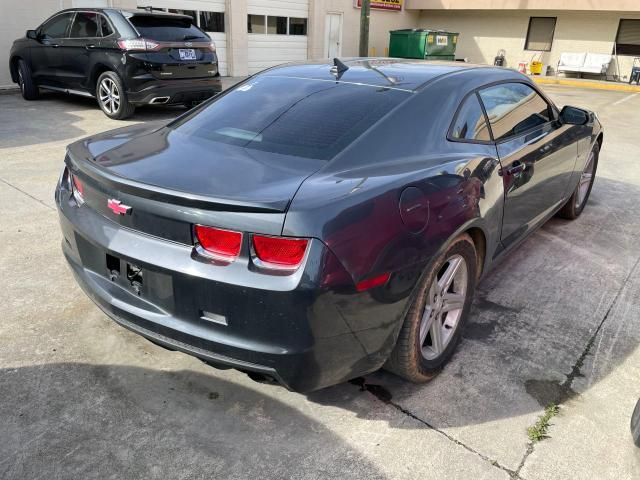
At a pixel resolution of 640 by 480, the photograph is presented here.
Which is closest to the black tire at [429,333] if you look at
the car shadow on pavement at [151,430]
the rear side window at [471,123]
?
the car shadow on pavement at [151,430]

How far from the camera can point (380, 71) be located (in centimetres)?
323

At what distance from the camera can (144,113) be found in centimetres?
963

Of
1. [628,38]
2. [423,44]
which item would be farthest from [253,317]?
[628,38]

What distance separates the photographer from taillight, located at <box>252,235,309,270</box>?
1977 mm

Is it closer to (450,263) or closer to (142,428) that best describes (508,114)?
(450,263)

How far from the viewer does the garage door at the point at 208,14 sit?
14734 millimetres

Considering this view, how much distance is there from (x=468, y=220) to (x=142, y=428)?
175 cm

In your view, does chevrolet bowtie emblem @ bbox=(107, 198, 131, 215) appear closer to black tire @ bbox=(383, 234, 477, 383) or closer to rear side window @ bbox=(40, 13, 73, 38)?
black tire @ bbox=(383, 234, 477, 383)

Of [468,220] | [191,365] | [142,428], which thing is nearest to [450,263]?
[468,220]

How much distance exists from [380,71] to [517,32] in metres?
23.0

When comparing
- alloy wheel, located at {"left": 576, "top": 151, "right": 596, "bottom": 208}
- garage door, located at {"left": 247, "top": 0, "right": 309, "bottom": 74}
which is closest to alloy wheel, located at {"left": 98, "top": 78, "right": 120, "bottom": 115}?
alloy wheel, located at {"left": 576, "top": 151, "right": 596, "bottom": 208}

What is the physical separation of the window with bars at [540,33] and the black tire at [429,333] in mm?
23218

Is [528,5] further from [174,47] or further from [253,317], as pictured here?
[253,317]

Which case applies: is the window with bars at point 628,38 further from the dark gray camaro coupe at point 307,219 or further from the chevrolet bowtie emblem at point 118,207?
the chevrolet bowtie emblem at point 118,207
